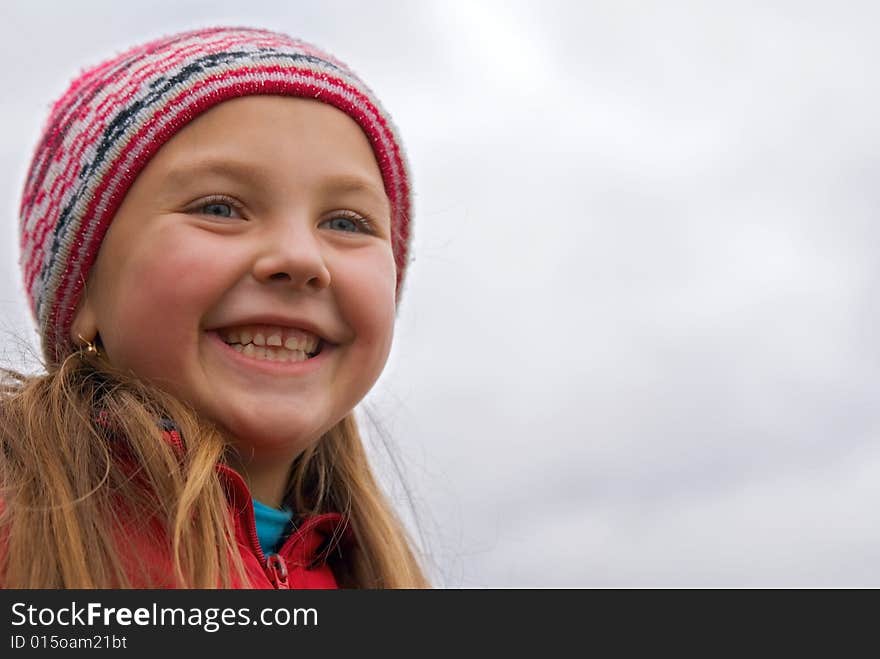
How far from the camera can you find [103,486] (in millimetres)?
2127

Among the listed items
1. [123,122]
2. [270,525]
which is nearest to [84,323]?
[123,122]

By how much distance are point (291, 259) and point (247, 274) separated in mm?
109

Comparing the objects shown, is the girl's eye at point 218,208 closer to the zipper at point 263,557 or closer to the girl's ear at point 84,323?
the girl's ear at point 84,323

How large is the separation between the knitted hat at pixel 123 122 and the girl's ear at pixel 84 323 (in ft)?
0.07

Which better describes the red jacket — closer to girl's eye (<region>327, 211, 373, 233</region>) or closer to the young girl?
the young girl

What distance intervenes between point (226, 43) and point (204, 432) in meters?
1.05

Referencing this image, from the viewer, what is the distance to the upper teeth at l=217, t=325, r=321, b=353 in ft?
7.61

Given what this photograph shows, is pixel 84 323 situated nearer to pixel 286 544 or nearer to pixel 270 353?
pixel 270 353

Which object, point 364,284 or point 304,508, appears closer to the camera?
point 364,284

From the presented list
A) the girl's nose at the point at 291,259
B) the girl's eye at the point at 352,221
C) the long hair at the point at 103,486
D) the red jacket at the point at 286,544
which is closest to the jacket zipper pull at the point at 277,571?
the red jacket at the point at 286,544

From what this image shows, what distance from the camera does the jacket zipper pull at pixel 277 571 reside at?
92.7 inches
